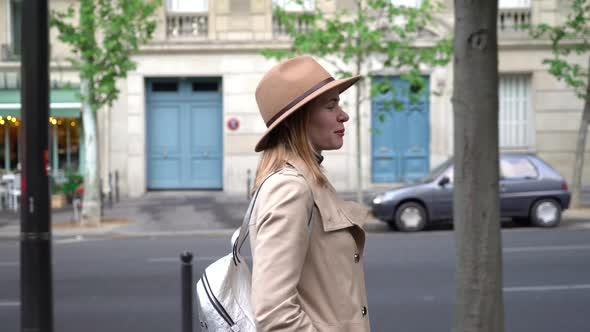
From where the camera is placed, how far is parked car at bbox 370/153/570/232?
16266mm

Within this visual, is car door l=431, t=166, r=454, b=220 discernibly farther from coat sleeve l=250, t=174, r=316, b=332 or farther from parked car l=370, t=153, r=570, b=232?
coat sleeve l=250, t=174, r=316, b=332

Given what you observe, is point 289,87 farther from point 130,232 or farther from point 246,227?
point 130,232

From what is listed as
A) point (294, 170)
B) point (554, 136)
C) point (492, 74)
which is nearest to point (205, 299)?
point (294, 170)

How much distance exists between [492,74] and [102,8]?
46.0 feet

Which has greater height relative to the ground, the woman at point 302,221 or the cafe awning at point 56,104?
the cafe awning at point 56,104

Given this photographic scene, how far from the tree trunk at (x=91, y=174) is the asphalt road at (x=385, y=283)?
2560 millimetres

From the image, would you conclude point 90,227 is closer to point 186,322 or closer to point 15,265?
point 15,265

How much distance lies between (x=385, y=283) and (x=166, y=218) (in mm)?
10316

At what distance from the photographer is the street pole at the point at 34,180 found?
4.93 metres

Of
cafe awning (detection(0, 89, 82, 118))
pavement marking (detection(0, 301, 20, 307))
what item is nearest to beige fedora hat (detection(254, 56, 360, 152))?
pavement marking (detection(0, 301, 20, 307))

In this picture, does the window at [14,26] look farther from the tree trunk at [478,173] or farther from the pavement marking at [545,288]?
the tree trunk at [478,173]

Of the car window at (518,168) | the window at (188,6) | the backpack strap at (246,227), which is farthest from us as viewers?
the window at (188,6)

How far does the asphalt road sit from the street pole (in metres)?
3.00

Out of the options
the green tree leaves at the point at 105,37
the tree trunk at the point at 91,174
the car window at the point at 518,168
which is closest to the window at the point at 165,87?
the tree trunk at the point at 91,174
